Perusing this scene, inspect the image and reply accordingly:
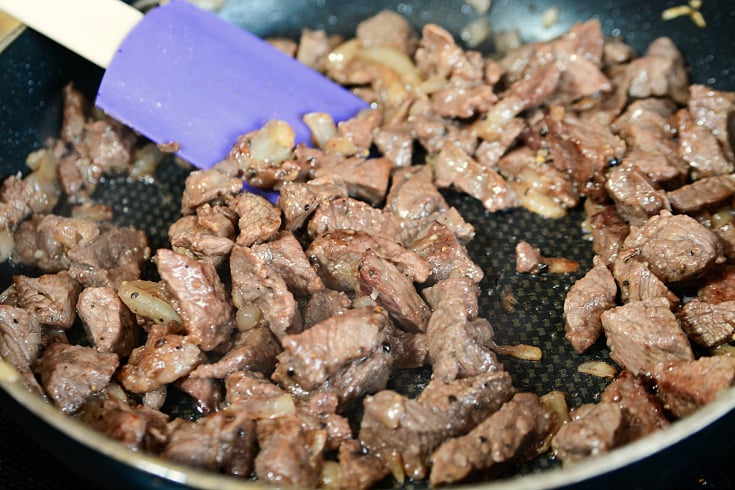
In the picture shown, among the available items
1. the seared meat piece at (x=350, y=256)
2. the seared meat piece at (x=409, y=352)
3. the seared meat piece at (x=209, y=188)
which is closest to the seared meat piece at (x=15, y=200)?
the seared meat piece at (x=209, y=188)

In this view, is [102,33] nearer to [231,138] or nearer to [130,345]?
[231,138]

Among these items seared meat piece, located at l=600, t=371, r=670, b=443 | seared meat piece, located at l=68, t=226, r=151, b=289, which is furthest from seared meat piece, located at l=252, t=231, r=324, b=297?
seared meat piece, located at l=600, t=371, r=670, b=443

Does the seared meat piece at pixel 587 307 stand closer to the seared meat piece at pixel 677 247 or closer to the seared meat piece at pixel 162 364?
the seared meat piece at pixel 677 247

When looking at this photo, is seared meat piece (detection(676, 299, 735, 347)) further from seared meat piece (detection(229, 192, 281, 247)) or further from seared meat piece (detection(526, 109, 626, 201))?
seared meat piece (detection(229, 192, 281, 247))

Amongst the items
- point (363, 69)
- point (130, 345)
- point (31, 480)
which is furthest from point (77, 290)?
point (363, 69)

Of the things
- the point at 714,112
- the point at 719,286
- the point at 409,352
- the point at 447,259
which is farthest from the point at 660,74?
the point at 409,352

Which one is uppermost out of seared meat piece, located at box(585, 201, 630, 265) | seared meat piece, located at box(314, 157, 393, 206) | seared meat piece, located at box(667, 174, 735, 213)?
seared meat piece, located at box(667, 174, 735, 213)
